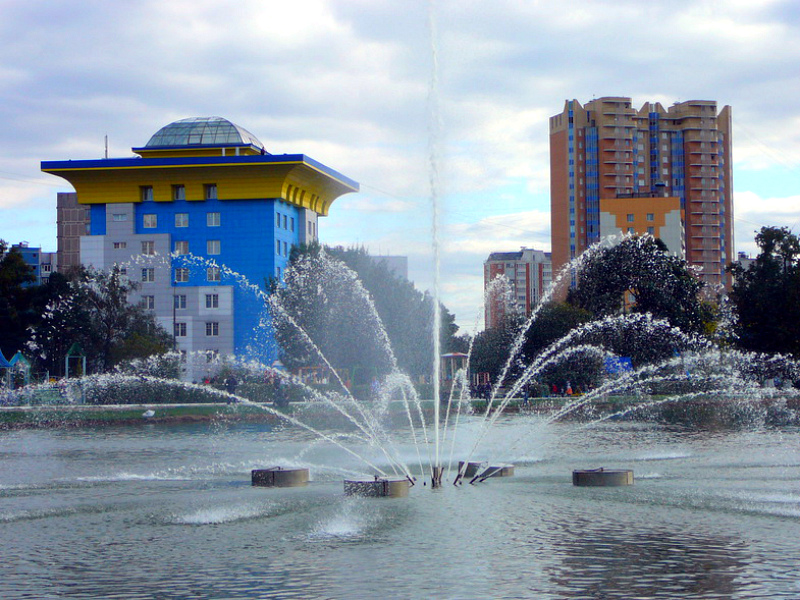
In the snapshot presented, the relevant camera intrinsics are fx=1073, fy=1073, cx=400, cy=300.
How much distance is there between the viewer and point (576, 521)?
52.9 ft

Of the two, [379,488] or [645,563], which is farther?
[379,488]

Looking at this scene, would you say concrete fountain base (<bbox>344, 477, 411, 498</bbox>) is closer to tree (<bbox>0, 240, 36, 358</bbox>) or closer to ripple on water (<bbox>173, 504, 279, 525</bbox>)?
ripple on water (<bbox>173, 504, 279, 525</bbox>)

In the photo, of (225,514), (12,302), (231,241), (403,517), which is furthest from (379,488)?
(231,241)

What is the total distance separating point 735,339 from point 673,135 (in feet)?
296

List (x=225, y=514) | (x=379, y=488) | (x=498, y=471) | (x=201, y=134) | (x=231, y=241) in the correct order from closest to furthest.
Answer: (x=225, y=514)
(x=379, y=488)
(x=498, y=471)
(x=231, y=241)
(x=201, y=134)

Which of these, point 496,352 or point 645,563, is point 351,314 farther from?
point 645,563

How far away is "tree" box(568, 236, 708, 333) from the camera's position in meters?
70.8

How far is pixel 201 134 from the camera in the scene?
8738 cm

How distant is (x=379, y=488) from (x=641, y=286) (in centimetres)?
5543

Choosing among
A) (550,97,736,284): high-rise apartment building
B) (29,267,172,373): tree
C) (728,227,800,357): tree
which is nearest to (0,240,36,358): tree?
(29,267,172,373): tree

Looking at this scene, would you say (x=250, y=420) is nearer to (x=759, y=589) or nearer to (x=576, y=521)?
(x=576, y=521)

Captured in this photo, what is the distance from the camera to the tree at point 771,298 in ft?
201

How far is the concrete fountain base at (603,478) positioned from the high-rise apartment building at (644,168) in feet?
391

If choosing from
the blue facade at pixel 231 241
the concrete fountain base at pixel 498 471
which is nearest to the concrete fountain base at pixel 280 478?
the concrete fountain base at pixel 498 471
